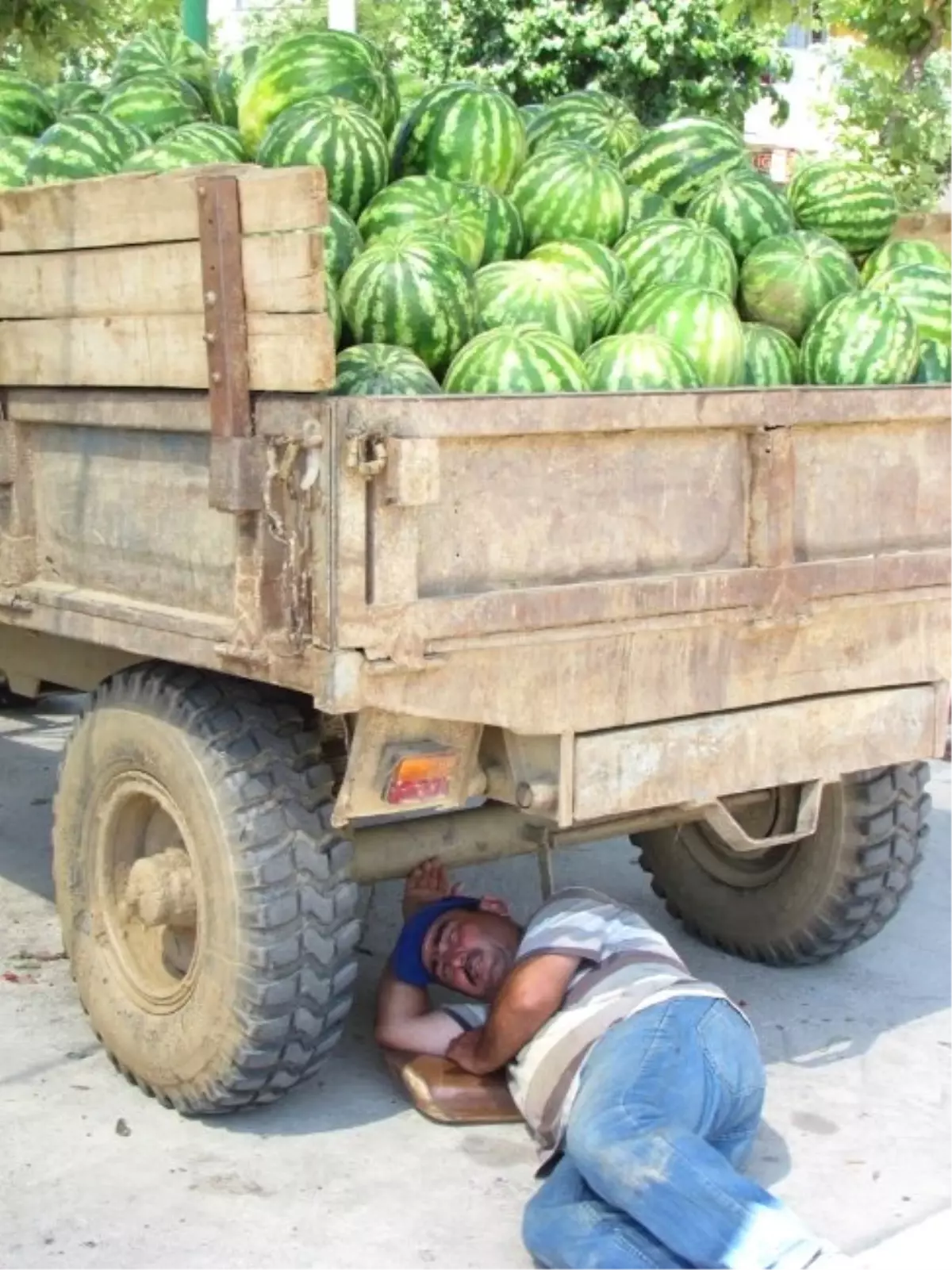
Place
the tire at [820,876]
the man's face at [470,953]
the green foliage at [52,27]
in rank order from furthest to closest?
the green foliage at [52,27]
the tire at [820,876]
the man's face at [470,953]

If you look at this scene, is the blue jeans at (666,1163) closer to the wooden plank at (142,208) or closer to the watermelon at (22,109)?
the wooden plank at (142,208)

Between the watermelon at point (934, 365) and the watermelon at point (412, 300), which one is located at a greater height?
the watermelon at point (412, 300)

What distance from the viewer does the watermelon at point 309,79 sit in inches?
189

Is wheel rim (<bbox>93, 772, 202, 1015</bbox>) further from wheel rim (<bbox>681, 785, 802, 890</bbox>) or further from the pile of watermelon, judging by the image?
wheel rim (<bbox>681, 785, 802, 890</bbox>)

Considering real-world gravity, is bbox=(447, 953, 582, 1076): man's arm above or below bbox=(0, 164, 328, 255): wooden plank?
below

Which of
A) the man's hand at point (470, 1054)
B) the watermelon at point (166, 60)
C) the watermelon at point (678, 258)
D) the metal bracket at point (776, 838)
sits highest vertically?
the watermelon at point (166, 60)

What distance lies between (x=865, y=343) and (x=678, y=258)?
1.82ft

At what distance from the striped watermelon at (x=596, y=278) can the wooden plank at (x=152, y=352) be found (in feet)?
3.76

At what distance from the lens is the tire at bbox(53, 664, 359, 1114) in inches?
148

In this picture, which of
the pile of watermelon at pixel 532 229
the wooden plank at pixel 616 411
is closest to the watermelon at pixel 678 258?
the pile of watermelon at pixel 532 229

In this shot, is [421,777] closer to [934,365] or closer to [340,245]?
[340,245]

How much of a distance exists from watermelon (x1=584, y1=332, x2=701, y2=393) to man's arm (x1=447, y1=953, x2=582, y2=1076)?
51.2 inches

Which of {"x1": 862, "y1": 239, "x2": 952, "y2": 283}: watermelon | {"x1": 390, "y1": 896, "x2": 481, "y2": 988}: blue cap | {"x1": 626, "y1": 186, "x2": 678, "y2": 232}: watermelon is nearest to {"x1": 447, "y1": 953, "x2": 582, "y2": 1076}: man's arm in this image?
{"x1": 390, "y1": 896, "x2": 481, "y2": 988}: blue cap

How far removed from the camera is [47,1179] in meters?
3.78
